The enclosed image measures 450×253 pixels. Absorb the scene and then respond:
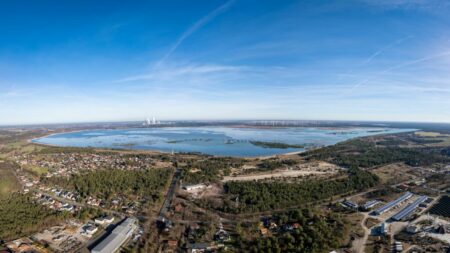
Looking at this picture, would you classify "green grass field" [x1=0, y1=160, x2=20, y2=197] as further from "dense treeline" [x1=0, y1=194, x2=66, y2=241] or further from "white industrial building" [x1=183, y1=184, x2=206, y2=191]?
"white industrial building" [x1=183, y1=184, x2=206, y2=191]

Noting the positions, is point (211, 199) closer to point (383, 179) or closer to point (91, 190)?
point (91, 190)

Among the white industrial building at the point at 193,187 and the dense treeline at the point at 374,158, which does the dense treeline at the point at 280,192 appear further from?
the dense treeline at the point at 374,158

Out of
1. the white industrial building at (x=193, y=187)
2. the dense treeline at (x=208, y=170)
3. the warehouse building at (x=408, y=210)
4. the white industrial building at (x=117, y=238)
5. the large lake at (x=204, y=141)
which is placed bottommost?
the white industrial building at (x=117, y=238)

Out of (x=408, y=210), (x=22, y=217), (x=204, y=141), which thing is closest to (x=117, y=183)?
(x=22, y=217)

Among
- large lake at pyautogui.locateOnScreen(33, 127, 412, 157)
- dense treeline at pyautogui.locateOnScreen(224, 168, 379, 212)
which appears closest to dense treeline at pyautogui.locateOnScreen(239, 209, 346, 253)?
dense treeline at pyautogui.locateOnScreen(224, 168, 379, 212)

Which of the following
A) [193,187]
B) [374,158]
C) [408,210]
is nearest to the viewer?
[408,210]

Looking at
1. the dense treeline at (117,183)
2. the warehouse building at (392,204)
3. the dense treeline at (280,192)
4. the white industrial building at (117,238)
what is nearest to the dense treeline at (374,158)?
the dense treeline at (280,192)

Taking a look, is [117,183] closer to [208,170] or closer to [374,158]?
[208,170]
